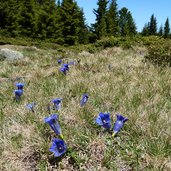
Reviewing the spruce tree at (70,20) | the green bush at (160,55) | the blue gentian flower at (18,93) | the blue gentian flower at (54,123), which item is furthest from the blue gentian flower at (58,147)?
the spruce tree at (70,20)

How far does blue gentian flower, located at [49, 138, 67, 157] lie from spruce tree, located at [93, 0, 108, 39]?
54.3m

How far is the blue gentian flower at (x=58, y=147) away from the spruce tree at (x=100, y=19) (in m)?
54.3

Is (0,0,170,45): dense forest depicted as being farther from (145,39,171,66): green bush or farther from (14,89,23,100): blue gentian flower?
(14,89,23,100): blue gentian flower

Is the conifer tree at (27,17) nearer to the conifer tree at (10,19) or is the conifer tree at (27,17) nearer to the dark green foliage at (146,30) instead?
the conifer tree at (10,19)

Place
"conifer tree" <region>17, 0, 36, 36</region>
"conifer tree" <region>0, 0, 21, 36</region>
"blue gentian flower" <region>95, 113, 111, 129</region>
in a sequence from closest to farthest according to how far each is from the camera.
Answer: "blue gentian flower" <region>95, 113, 111, 129</region>, "conifer tree" <region>0, 0, 21, 36</region>, "conifer tree" <region>17, 0, 36, 36</region>

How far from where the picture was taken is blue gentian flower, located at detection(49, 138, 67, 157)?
3.36 metres

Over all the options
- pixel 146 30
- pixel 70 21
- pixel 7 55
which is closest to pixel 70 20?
pixel 70 21

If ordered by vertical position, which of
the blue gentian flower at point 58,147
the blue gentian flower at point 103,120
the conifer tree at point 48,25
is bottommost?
the blue gentian flower at point 58,147

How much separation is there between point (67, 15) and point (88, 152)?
47.7 meters

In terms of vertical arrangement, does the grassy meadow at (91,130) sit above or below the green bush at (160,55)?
below

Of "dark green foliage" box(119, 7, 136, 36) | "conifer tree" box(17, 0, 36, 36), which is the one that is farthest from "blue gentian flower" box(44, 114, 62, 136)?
"dark green foliage" box(119, 7, 136, 36)

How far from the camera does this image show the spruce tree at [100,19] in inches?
2254

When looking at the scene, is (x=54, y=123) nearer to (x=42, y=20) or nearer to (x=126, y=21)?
(x=42, y=20)

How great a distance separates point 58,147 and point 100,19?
56.8 metres
